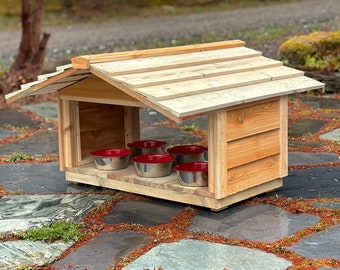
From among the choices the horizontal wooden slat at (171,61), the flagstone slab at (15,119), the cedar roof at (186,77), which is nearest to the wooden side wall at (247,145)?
the cedar roof at (186,77)

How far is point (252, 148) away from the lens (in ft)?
15.9

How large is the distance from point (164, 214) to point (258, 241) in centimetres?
75

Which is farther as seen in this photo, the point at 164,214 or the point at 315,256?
the point at 164,214

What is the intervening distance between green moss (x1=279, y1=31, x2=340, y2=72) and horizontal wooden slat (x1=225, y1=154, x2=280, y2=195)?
416 cm

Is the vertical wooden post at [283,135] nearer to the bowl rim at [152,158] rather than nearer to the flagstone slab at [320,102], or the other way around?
the bowl rim at [152,158]

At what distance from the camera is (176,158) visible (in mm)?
5434

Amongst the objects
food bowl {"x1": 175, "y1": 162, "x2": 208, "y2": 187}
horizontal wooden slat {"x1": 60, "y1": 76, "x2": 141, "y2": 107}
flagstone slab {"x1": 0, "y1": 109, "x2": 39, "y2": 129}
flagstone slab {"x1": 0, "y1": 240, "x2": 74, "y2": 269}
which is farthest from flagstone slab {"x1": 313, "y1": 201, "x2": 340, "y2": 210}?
flagstone slab {"x1": 0, "y1": 109, "x2": 39, "y2": 129}

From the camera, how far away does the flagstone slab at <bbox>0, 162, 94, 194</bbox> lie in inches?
212

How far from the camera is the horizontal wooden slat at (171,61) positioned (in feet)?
15.1

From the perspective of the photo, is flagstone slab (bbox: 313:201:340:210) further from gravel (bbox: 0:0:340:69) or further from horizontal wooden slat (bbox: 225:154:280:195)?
gravel (bbox: 0:0:340:69)

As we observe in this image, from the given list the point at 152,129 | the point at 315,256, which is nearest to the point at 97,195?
the point at 315,256

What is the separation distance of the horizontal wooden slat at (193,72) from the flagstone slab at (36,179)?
1.11 m

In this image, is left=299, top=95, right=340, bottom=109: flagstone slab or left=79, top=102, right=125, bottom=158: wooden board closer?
left=79, top=102, right=125, bottom=158: wooden board

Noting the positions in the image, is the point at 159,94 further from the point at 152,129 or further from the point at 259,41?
the point at 259,41
